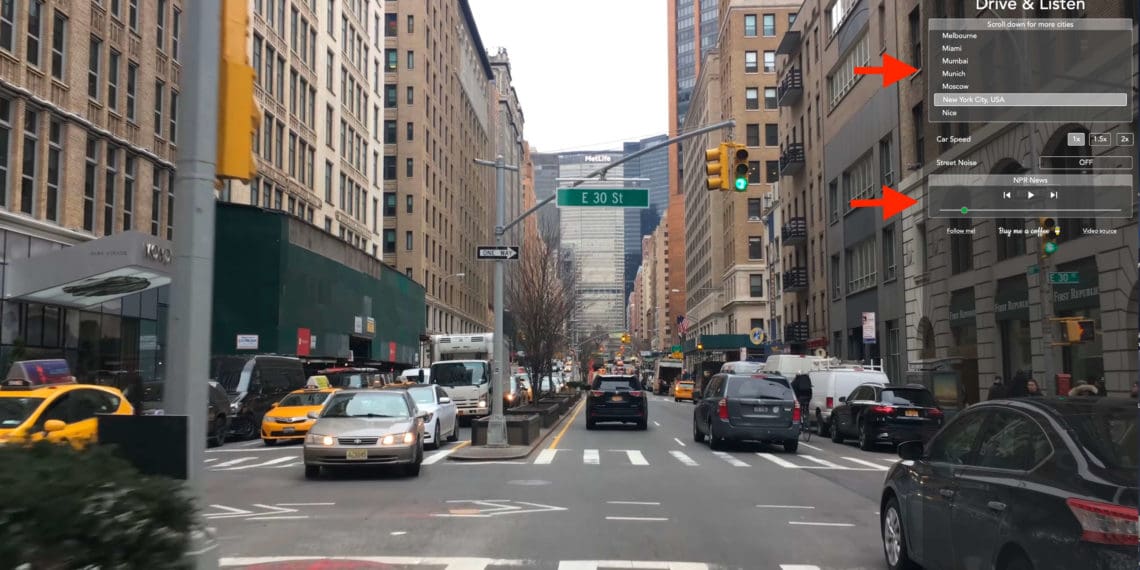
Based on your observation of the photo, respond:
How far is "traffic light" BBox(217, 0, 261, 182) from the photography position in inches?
199

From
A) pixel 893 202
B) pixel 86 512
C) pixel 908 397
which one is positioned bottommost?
pixel 908 397

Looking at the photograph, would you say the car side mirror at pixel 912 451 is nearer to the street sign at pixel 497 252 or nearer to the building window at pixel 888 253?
the street sign at pixel 497 252

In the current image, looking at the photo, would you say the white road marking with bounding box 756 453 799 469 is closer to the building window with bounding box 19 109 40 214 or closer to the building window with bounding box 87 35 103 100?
the building window with bounding box 19 109 40 214

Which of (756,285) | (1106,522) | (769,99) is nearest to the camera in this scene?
(1106,522)

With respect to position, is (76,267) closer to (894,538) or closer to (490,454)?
(490,454)

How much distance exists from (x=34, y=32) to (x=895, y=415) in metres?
26.6

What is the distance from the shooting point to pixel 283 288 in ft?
125

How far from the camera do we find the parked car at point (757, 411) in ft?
68.1

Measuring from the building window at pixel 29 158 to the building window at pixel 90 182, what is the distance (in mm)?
2678

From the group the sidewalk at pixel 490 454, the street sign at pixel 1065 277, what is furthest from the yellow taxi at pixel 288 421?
the street sign at pixel 1065 277

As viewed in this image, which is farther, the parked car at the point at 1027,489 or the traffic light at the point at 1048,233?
the traffic light at the point at 1048,233

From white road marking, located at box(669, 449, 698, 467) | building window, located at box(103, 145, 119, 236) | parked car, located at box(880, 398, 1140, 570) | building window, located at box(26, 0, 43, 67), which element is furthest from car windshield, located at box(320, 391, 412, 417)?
building window, located at box(103, 145, 119, 236)

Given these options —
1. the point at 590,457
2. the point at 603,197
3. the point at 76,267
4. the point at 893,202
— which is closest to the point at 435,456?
the point at 590,457

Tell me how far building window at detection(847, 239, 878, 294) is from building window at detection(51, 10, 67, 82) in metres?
31.2
